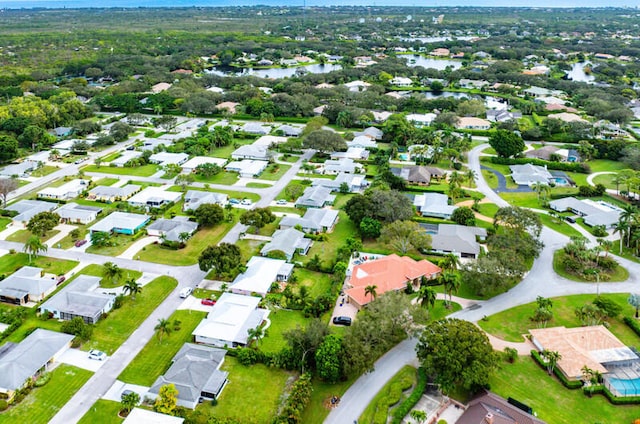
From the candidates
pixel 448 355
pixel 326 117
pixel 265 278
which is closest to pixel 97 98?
pixel 326 117

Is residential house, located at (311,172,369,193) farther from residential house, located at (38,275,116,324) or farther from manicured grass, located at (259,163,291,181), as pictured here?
residential house, located at (38,275,116,324)

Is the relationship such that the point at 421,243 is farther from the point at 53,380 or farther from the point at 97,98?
the point at 97,98

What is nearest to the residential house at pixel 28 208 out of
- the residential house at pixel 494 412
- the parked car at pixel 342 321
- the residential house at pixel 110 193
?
the residential house at pixel 110 193

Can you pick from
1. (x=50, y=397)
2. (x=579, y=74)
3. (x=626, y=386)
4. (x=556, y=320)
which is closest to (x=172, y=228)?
(x=50, y=397)

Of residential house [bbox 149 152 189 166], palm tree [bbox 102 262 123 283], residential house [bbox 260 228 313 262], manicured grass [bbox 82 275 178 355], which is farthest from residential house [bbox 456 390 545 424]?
residential house [bbox 149 152 189 166]

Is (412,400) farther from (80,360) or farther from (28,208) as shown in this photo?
(28,208)
